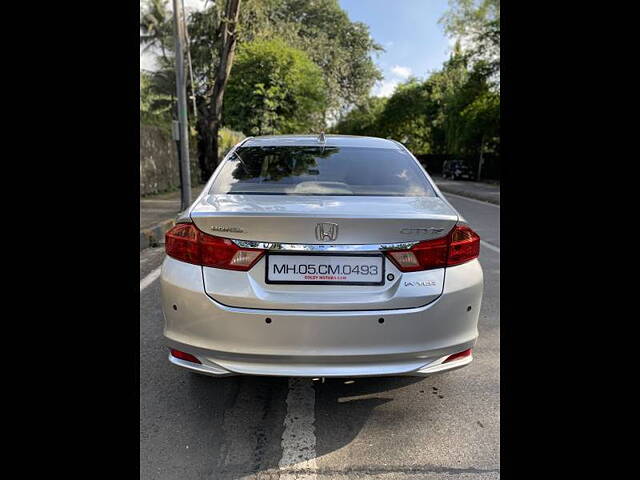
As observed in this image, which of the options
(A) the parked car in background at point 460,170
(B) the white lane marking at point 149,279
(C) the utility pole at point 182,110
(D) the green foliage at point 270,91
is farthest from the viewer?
(A) the parked car in background at point 460,170

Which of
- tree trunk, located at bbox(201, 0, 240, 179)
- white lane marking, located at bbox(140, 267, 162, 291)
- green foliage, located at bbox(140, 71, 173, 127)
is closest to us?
white lane marking, located at bbox(140, 267, 162, 291)

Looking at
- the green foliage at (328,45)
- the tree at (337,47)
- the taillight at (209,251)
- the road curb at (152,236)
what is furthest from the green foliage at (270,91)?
the taillight at (209,251)

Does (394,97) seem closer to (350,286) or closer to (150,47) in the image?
(150,47)

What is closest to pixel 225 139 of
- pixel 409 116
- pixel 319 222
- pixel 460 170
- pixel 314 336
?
pixel 460 170

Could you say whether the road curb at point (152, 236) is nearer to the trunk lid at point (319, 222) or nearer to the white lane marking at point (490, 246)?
the white lane marking at point (490, 246)

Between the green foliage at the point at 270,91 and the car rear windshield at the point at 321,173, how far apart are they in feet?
71.2

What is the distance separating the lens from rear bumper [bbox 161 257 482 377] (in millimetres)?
2188

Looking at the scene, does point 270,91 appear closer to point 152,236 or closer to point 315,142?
point 152,236

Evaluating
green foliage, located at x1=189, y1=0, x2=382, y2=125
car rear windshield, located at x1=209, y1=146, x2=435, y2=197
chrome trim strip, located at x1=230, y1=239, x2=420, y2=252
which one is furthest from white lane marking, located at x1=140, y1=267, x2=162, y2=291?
green foliage, located at x1=189, y1=0, x2=382, y2=125

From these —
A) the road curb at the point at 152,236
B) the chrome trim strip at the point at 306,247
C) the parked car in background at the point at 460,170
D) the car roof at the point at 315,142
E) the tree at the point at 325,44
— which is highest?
the tree at the point at 325,44

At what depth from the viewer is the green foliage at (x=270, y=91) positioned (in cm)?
2441

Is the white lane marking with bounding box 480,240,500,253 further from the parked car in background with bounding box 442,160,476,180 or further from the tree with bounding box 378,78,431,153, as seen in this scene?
the tree with bounding box 378,78,431,153
